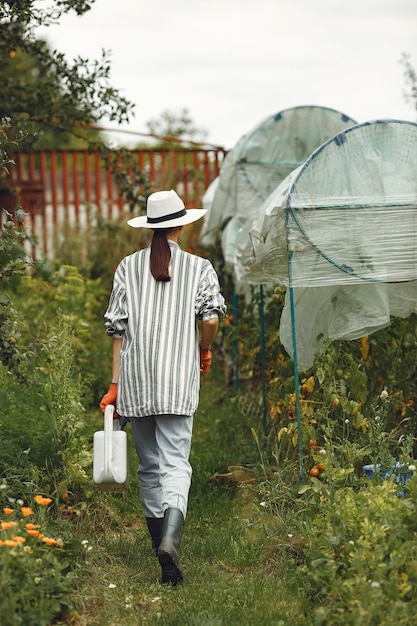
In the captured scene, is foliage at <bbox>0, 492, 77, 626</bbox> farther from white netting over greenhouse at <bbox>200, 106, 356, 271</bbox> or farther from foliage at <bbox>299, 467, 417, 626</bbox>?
white netting over greenhouse at <bbox>200, 106, 356, 271</bbox>

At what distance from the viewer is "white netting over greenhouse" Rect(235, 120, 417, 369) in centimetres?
452

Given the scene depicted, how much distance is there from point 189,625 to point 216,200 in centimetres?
482

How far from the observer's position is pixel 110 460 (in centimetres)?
387

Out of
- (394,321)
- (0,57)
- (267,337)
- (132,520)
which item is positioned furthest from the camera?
(0,57)

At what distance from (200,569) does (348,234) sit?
1684 mm

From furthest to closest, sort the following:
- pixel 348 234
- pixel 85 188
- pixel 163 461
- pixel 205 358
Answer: pixel 85 188 → pixel 348 234 → pixel 205 358 → pixel 163 461

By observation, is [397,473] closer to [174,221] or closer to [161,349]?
[161,349]

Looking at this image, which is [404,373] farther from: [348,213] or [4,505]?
[4,505]

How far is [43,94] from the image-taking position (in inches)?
310

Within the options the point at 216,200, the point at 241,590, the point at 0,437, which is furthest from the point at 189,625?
the point at 216,200

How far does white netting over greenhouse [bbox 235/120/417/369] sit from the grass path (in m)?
0.93

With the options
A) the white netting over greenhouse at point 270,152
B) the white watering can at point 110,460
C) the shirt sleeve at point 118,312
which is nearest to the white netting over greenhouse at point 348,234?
the shirt sleeve at point 118,312

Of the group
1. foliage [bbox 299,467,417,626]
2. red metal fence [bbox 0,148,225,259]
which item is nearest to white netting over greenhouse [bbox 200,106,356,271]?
red metal fence [bbox 0,148,225,259]

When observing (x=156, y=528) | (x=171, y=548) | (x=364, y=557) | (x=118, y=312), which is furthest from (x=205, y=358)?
(x=364, y=557)
